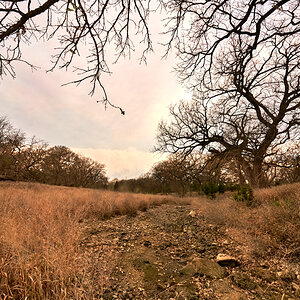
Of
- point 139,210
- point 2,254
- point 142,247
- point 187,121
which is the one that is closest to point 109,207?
point 139,210

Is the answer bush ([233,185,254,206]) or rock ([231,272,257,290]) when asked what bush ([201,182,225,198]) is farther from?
rock ([231,272,257,290])

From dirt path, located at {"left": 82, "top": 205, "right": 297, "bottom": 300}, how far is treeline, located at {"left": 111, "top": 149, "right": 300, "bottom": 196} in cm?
482

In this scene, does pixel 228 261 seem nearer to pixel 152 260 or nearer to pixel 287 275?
pixel 287 275

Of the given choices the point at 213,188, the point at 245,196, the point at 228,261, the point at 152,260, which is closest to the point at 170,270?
the point at 152,260

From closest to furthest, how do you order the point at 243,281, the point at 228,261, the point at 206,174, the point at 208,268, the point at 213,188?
the point at 243,281 < the point at 208,268 < the point at 228,261 < the point at 206,174 < the point at 213,188

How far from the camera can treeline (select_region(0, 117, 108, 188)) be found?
60.7ft

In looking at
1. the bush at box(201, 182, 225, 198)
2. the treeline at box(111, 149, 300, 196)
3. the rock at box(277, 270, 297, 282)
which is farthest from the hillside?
the bush at box(201, 182, 225, 198)

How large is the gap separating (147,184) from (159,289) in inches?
1269

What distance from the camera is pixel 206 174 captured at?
9570 millimetres

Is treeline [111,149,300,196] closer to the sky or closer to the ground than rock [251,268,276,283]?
closer to the sky

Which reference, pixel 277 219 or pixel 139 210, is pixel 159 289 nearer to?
pixel 277 219

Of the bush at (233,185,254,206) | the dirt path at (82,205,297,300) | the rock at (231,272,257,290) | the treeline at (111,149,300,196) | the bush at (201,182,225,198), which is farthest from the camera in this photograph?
the bush at (201,182,225,198)

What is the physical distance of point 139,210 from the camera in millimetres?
7492

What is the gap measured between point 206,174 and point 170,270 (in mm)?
7531
